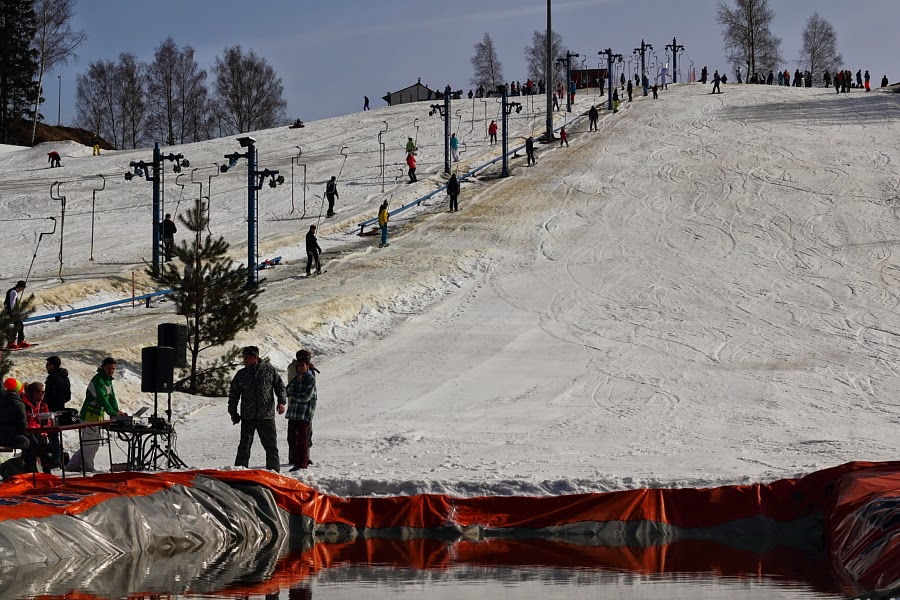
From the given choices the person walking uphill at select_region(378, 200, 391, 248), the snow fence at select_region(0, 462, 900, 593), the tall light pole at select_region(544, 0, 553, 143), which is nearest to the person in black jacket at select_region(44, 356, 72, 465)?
the snow fence at select_region(0, 462, 900, 593)

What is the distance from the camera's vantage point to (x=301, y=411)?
13484 mm

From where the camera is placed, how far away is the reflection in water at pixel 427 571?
29.2 feet

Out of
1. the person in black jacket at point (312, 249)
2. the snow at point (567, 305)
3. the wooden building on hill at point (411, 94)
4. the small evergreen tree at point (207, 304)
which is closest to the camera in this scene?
the snow at point (567, 305)

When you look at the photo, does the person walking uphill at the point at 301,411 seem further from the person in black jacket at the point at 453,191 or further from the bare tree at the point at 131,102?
the bare tree at the point at 131,102

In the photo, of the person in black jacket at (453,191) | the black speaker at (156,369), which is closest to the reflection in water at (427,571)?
the black speaker at (156,369)

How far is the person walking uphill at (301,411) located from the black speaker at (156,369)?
5.29 ft

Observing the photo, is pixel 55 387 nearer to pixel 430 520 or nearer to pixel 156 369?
pixel 156 369

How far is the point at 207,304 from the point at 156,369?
19.4 feet

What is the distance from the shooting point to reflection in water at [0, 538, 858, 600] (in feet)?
29.2

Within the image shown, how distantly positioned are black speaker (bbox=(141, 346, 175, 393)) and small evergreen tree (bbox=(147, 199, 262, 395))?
544cm

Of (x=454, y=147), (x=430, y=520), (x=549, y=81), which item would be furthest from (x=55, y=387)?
(x=549, y=81)

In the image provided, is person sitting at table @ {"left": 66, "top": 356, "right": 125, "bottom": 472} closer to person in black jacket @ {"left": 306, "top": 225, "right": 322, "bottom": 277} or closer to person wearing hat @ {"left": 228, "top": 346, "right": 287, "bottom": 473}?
person wearing hat @ {"left": 228, "top": 346, "right": 287, "bottom": 473}

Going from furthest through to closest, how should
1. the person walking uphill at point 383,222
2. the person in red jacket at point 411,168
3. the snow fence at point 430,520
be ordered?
the person in red jacket at point 411,168 → the person walking uphill at point 383,222 → the snow fence at point 430,520

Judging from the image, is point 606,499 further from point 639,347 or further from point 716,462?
point 639,347
